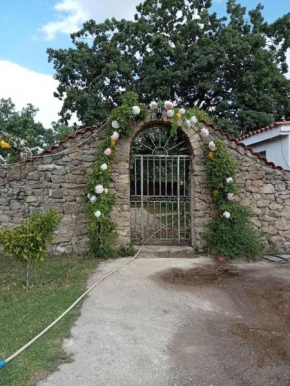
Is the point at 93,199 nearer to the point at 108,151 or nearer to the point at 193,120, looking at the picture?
the point at 108,151

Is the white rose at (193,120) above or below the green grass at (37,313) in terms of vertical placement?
above

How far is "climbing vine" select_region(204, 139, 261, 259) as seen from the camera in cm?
687

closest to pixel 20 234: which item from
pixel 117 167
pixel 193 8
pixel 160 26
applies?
A: pixel 117 167

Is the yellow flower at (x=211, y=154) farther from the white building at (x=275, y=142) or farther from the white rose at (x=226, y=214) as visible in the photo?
the white building at (x=275, y=142)

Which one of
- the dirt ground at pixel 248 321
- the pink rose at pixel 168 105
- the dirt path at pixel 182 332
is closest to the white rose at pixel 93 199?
the dirt path at pixel 182 332

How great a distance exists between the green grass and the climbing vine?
2552 millimetres

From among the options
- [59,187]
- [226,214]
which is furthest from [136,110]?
[226,214]

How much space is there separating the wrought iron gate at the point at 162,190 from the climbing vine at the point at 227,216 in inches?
33.0

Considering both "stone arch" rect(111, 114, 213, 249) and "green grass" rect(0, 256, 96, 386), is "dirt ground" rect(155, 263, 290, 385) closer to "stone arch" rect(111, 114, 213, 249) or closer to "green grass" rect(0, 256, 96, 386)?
"green grass" rect(0, 256, 96, 386)

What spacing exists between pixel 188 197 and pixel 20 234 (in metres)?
4.18

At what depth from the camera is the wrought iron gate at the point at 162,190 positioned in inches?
305

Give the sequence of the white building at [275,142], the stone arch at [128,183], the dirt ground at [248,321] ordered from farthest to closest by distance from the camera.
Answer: the white building at [275,142], the stone arch at [128,183], the dirt ground at [248,321]

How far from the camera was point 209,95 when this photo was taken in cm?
1708

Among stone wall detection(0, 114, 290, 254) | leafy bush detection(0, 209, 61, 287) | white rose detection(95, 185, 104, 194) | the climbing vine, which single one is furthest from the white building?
leafy bush detection(0, 209, 61, 287)
